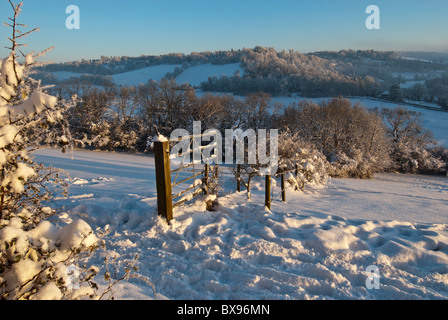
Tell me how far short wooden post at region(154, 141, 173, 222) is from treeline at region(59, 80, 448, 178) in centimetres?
1847

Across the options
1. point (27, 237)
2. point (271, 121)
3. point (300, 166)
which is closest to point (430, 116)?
point (271, 121)

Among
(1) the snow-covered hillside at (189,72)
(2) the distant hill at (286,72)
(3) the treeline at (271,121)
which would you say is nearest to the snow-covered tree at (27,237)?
(3) the treeline at (271,121)

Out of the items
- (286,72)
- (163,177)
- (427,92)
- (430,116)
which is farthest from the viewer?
(286,72)

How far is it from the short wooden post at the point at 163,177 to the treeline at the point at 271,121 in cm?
1847

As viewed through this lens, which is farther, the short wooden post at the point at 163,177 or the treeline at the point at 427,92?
the treeline at the point at 427,92

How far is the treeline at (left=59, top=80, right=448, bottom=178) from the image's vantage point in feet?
80.3

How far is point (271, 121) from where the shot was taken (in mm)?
30469

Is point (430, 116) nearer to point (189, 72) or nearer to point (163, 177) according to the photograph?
point (163, 177)

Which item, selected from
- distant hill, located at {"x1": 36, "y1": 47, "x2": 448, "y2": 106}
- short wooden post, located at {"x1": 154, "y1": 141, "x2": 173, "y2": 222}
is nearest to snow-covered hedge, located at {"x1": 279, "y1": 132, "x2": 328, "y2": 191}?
short wooden post, located at {"x1": 154, "y1": 141, "x2": 173, "y2": 222}

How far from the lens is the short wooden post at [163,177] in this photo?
4.66m

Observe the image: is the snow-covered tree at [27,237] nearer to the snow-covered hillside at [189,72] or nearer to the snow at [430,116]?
the snow at [430,116]

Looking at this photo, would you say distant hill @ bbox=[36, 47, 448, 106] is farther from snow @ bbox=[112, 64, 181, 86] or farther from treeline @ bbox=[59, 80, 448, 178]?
treeline @ bbox=[59, 80, 448, 178]

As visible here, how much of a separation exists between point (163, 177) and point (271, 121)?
26.9 m

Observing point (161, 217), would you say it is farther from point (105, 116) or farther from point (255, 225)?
point (105, 116)
